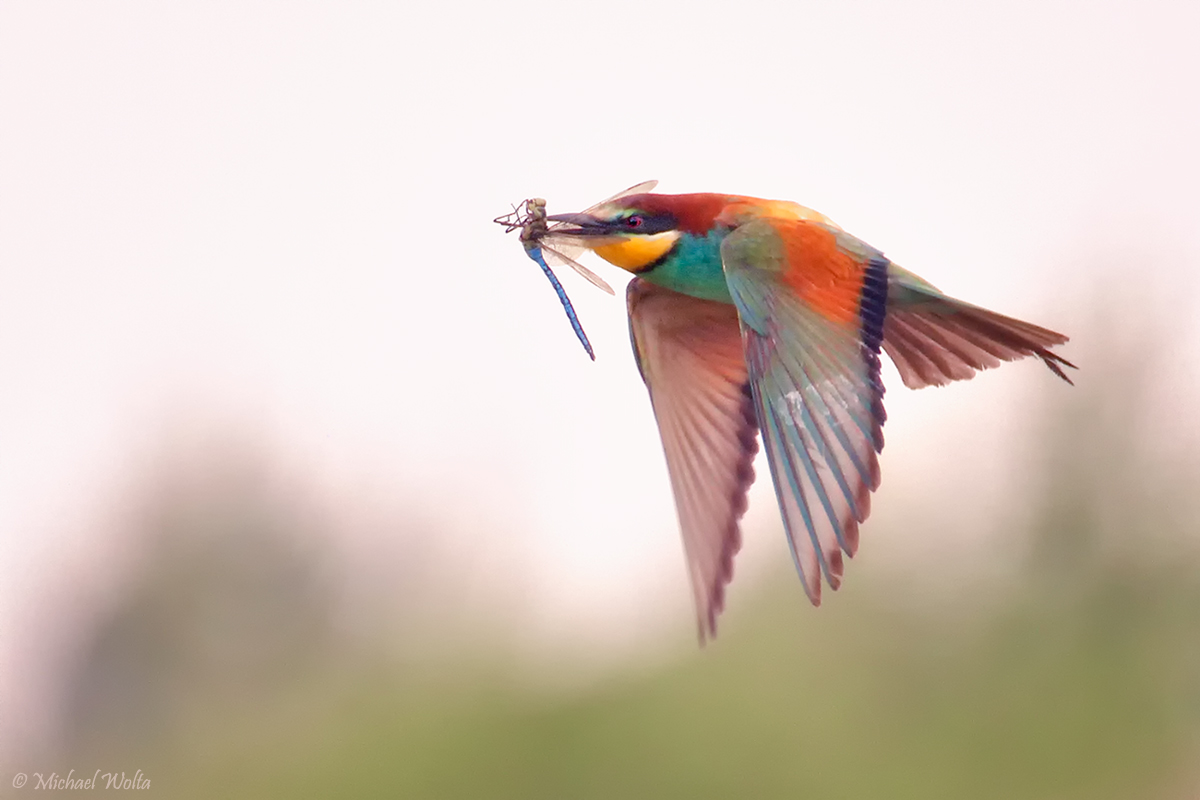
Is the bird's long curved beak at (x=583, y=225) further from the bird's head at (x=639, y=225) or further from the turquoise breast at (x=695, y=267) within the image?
the turquoise breast at (x=695, y=267)

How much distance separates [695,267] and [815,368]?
A: 459 mm

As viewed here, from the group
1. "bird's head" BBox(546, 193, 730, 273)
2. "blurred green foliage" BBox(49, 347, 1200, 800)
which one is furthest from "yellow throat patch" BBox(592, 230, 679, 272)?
"blurred green foliage" BBox(49, 347, 1200, 800)

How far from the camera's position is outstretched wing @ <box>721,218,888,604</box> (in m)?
2.81

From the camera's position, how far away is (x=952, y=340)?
3361 millimetres

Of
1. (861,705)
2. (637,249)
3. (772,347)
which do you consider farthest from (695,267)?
(861,705)

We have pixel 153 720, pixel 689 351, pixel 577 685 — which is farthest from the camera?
pixel 153 720

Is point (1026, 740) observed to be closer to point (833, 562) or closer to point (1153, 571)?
point (1153, 571)

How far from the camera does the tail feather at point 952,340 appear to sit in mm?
3229

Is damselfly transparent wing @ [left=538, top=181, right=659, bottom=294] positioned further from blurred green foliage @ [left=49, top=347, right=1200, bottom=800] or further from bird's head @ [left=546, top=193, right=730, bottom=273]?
blurred green foliage @ [left=49, top=347, right=1200, bottom=800]

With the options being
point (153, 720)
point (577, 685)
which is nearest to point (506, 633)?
point (577, 685)

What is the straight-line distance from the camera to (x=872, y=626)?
12836 mm

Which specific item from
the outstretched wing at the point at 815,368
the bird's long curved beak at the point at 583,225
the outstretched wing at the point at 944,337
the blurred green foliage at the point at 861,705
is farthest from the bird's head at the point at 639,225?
the blurred green foliage at the point at 861,705

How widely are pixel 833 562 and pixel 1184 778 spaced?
33.4 ft

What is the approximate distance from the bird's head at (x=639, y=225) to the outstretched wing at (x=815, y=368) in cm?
12
